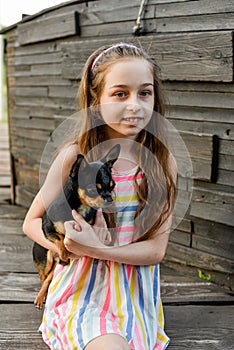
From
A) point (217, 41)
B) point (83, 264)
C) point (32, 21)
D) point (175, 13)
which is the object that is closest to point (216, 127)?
point (217, 41)

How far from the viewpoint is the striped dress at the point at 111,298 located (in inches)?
102

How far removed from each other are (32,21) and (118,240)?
3.28 meters

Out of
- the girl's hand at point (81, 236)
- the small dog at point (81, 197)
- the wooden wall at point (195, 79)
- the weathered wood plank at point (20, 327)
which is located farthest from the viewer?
the wooden wall at point (195, 79)

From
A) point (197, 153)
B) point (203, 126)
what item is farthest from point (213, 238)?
point (203, 126)

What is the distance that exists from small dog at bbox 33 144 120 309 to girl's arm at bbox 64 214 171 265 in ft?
0.17

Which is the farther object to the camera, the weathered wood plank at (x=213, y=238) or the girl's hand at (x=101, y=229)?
the weathered wood plank at (x=213, y=238)

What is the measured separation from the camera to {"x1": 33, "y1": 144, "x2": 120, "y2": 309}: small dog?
90.3 inches

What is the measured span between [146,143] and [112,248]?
1.73 ft

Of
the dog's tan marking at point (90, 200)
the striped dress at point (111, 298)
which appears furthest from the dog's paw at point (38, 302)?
the dog's tan marking at point (90, 200)

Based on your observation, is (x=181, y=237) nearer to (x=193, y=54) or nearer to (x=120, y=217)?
(x=193, y=54)

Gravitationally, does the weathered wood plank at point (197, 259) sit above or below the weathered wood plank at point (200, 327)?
above

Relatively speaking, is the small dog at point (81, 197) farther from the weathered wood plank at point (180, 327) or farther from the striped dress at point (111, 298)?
the weathered wood plank at point (180, 327)

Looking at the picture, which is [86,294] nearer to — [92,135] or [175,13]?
[92,135]

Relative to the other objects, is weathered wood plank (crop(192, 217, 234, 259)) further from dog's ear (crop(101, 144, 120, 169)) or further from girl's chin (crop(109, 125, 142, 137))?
dog's ear (crop(101, 144, 120, 169))
